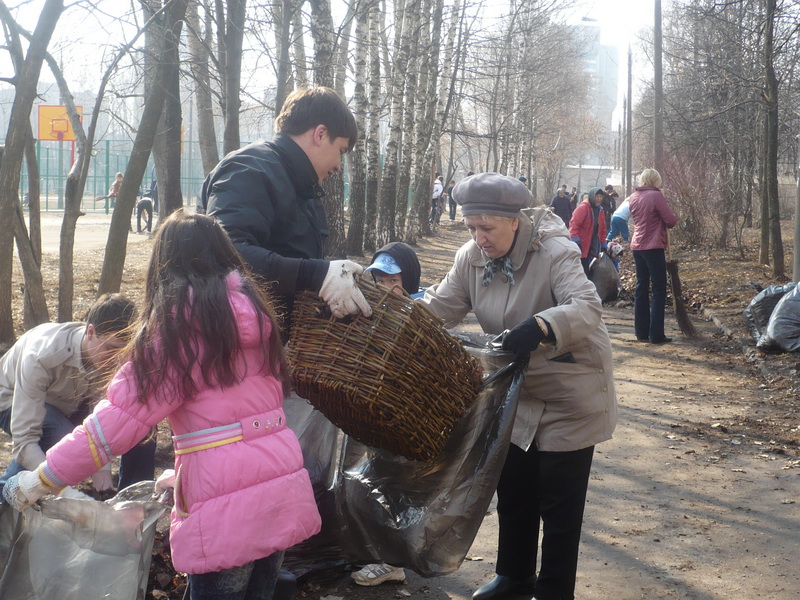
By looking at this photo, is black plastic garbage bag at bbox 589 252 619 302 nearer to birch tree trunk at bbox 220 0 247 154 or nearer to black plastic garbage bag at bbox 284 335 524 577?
birch tree trunk at bbox 220 0 247 154

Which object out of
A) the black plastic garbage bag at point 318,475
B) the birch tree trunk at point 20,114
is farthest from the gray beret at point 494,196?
the birch tree trunk at point 20,114

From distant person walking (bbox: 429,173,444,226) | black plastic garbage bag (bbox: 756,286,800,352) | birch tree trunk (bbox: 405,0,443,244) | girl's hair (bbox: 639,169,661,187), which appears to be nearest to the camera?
black plastic garbage bag (bbox: 756,286,800,352)

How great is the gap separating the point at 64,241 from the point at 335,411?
5008 mm

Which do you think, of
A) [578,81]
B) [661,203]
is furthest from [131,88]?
[578,81]

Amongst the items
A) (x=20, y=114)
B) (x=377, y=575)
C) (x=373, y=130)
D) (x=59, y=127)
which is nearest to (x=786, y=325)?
(x=377, y=575)

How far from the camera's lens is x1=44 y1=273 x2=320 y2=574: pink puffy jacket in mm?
2146

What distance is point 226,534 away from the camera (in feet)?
7.11

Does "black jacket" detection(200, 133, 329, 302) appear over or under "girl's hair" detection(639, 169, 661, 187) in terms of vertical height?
under

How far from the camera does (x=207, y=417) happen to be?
7.27 feet

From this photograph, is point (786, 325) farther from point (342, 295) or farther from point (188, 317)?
point (188, 317)

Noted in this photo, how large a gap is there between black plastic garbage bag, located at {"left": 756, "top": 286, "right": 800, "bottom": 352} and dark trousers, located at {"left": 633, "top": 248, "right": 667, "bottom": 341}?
1.17 meters

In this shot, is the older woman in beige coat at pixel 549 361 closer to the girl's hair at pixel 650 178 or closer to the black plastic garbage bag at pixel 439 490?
the black plastic garbage bag at pixel 439 490

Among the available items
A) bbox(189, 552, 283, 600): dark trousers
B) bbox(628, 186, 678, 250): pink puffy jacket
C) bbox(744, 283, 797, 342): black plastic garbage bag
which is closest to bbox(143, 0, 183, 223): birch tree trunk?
bbox(189, 552, 283, 600): dark trousers

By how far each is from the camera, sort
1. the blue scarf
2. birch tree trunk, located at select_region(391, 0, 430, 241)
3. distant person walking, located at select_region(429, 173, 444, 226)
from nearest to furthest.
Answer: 1. the blue scarf
2. birch tree trunk, located at select_region(391, 0, 430, 241)
3. distant person walking, located at select_region(429, 173, 444, 226)
